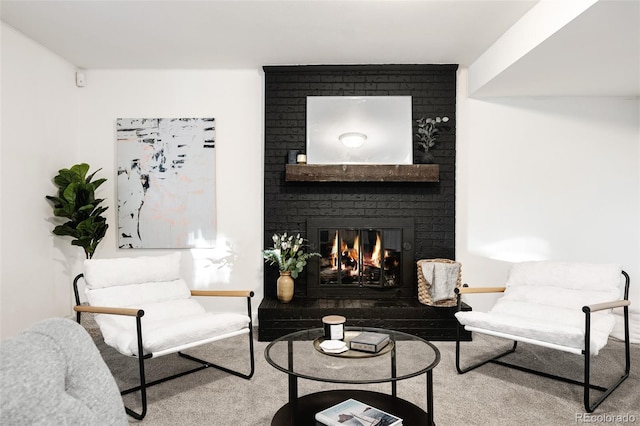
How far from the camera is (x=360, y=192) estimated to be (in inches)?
171

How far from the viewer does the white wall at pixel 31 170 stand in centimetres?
343

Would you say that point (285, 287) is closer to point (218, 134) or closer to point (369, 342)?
point (218, 134)

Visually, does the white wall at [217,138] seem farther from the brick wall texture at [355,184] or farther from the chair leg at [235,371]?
the chair leg at [235,371]

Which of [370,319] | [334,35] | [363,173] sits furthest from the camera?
[363,173]

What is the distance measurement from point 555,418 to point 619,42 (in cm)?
239

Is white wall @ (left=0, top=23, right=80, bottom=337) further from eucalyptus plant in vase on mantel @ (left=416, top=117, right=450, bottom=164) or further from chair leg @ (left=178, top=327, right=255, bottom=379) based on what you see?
eucalyptus plant in vase on mantel @ (left=416, top=117, right=450, bottom=164)

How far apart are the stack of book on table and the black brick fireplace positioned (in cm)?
192

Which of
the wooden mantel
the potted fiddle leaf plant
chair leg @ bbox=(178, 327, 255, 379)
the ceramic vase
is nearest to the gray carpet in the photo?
chair leg @ bbox=(178, 327, 255, 379)

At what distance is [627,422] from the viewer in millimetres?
2385

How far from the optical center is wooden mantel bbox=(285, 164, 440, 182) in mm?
4121

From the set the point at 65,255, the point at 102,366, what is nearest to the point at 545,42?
the point at 102,366

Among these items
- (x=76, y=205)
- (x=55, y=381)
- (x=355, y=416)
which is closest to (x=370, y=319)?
(x=355, y=416)

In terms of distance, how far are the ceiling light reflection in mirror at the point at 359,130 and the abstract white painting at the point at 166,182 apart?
106 centimetres

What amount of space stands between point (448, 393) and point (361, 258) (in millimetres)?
1776
